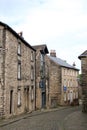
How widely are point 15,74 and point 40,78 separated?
9.50 meters

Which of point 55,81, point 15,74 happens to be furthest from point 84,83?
point 55,81

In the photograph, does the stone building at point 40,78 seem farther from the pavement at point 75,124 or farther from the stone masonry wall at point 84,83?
the pavement at point 75,124

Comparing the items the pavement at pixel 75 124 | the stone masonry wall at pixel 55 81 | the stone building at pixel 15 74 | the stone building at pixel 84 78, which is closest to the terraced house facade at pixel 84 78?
the stone building at pixel 84 78

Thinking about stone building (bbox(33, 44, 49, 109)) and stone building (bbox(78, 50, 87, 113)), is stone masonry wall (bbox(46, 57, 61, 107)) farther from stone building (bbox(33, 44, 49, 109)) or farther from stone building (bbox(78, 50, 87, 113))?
stone building (bbox(78, 50, 87, 113))

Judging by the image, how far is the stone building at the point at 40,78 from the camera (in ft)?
102

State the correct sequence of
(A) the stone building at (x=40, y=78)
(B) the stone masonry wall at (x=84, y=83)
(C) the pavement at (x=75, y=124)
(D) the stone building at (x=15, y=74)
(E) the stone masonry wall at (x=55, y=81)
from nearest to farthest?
(C) the pavement at (x=75, y=124) → (D) the stone building at (x=15, y=74) → (B) the stone masonry wall at (x=84, y=83) → (A) the stone building at (x=40, y=78) → (E) the stone masonry wall at (x=55, y=81)

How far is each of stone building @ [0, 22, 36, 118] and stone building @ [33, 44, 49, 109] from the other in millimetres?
1807

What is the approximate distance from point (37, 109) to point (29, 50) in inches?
313

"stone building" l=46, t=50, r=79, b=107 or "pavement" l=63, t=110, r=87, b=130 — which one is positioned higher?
"stone building" l=46, t=50, r=79, b=107

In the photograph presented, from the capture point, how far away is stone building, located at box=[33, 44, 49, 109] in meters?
31.2

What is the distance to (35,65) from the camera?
101 ft

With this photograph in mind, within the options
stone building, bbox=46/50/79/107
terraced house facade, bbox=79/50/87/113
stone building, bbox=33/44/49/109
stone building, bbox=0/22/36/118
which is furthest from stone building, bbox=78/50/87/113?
stone building, bbox=46/50/79/107

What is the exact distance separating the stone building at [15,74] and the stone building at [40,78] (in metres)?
1.81

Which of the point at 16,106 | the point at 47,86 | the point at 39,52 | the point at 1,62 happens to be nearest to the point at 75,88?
the point at 47,86
